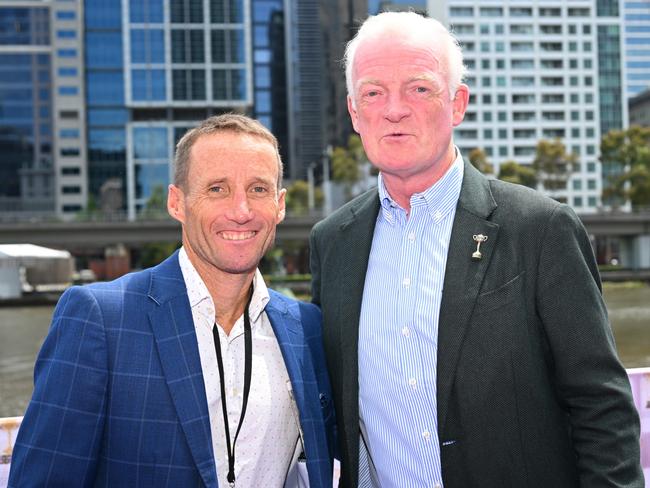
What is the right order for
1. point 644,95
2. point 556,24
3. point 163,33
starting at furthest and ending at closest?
point 644,95 → point 556,24 → point 163,33

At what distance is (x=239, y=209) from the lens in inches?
108

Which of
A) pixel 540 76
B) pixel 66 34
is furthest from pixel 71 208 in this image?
pixel 540 76

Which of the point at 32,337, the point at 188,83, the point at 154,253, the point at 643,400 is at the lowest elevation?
the point at 154,253

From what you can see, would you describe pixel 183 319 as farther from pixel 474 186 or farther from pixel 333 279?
pixel 474 186

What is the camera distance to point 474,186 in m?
2.98

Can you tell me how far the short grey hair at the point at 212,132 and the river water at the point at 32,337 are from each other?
1472 cm

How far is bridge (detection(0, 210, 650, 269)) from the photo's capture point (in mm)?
49188

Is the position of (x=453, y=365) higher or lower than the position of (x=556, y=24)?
lower

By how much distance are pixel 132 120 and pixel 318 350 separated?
99649 millimetres

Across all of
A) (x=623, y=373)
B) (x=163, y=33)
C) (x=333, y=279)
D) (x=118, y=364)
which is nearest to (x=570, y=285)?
(x=623, y=373)

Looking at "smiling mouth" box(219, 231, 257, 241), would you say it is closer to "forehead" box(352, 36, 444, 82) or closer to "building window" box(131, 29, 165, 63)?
"forehead" box(352, 36, 444, 82)

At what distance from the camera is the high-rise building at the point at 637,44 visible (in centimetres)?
12081

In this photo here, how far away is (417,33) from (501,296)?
3.28 feet

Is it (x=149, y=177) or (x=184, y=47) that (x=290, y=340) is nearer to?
(x=149, y=177)
